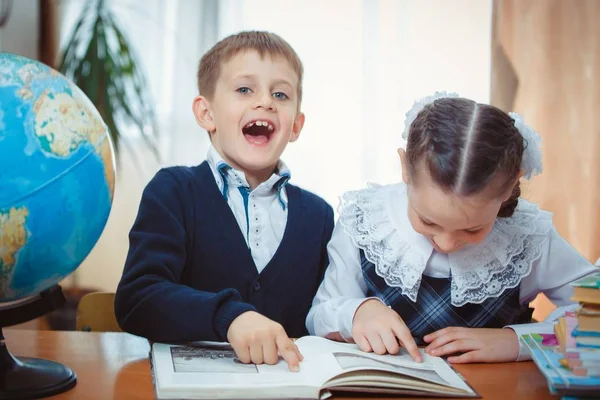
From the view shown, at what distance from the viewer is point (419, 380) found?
3.76ft

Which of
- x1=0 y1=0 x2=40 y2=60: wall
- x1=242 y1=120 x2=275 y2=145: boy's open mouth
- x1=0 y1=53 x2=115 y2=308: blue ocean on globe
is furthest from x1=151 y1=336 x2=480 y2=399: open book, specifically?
x1=0 y1=0 x2=40 y2=60: wall

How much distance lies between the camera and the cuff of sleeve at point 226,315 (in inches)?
48.3

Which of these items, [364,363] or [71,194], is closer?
[71,194]

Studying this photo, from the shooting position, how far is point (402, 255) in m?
1.53

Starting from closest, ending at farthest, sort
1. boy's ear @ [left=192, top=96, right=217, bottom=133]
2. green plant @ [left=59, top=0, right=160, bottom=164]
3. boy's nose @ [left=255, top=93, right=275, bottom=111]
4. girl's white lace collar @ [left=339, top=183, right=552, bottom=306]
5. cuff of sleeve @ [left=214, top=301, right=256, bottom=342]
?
cuff of sleeve @ [left=214, top=301, right=256, bottom=342] → girl's white lace collar @ [left=339, top=183, right=552, bottom=306] → boy's nose @ [left=255, top=93, right=275, bottom=111] → boy's ear @ [left=192, top=96, right=217, bottom=133] → green plant @ [left=59, top=0, right=160, bottom=164]

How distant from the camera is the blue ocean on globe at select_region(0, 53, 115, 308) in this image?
1.00 metres

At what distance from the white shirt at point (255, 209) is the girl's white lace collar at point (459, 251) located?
0.58 ft

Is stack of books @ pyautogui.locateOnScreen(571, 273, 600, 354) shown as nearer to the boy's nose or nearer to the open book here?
the open book

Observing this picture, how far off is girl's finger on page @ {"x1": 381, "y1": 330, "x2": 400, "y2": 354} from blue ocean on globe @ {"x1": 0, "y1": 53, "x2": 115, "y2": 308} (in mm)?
538

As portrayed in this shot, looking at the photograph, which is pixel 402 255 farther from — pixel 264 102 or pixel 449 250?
pixel 264 102

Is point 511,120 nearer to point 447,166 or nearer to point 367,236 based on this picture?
point 447,166

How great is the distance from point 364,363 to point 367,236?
17.2 inches

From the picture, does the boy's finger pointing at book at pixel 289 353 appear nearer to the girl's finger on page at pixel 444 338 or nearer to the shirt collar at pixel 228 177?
the girl's finger on page at pixel 444 338

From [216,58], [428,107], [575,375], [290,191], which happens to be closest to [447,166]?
[428,107]
